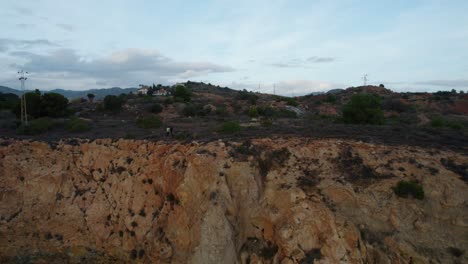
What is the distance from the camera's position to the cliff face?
11.7 metres

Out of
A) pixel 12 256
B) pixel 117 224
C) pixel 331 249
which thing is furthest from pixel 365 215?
pixel 12 256

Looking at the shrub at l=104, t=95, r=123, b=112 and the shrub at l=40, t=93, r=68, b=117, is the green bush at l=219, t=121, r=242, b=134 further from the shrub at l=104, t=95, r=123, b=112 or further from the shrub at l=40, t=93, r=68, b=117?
the shrub at l=104, t=95, r=123, b=112

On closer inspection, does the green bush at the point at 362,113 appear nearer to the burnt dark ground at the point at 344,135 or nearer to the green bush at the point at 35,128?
the burnt dark ground at the point at 344,135

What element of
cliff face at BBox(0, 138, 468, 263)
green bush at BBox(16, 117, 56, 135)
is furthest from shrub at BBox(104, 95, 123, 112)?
cliff face at BBox(0, 138, 468, 263)

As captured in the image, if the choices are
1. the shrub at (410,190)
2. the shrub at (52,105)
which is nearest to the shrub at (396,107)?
the shrub at (410,190)

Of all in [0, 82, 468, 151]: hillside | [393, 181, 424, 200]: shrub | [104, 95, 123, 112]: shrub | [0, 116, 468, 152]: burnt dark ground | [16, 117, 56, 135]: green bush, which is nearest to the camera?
[393, 181, 424, 200]: shrub

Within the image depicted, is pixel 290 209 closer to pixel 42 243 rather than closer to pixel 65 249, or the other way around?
Result: pixel 65 249

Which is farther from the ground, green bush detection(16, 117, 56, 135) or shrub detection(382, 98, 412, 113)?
shrub detection(382, 98, 412, 113)

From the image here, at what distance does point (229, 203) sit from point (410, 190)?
7001 millimetres

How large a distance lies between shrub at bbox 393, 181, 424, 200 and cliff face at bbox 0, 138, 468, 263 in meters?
0.17

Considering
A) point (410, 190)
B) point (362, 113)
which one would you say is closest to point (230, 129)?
point (410, 190)

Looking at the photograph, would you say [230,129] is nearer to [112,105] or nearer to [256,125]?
[256,125]

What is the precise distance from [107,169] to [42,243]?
4.29m

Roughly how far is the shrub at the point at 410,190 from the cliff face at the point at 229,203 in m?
0.17
